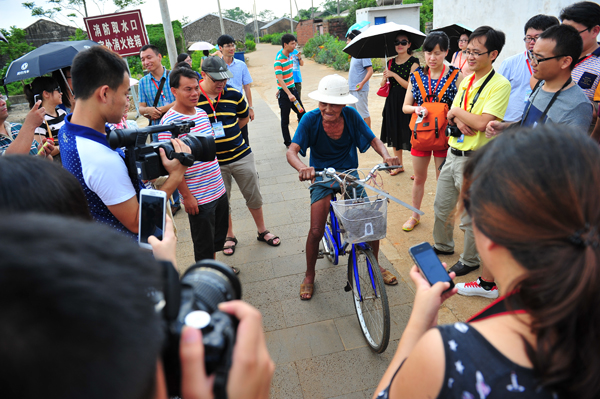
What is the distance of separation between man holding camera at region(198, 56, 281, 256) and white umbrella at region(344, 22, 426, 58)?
2305mm

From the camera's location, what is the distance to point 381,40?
5.29 meters

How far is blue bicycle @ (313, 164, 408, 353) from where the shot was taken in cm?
248

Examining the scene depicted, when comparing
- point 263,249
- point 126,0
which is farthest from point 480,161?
point 126,0

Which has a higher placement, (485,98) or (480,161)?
(480,161)

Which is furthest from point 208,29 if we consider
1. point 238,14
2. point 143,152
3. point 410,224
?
point 238,14

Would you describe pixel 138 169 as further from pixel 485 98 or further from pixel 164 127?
pixel 485 98

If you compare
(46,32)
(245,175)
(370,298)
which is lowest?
(370,298)

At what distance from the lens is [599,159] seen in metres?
0.85

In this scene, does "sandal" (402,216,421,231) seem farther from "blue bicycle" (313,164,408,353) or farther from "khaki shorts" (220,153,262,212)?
"khaki shorts" (220,153,262,212)

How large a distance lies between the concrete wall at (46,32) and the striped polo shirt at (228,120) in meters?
30.9

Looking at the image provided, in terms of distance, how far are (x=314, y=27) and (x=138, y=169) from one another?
41.3 metres

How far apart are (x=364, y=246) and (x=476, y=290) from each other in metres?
1.18

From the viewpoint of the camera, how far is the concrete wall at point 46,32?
27484 millimetres

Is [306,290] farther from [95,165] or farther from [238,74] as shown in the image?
[238,74]
